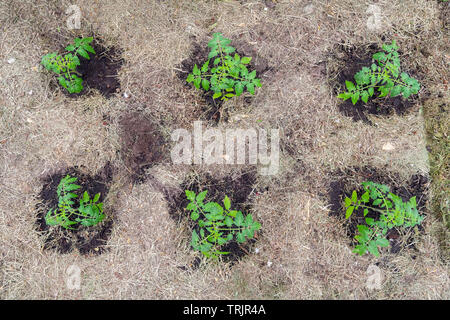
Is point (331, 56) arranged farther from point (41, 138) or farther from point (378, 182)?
point (41, 138)

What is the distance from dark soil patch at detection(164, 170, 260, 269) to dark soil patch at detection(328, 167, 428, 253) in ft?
2.56

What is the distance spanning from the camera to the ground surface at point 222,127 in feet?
8.93

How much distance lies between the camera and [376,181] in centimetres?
272

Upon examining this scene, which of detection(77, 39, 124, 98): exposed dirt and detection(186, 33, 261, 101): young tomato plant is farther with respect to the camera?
detection(77, 39, 124, 98): exposed dirt

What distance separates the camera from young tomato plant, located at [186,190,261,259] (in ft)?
8.24

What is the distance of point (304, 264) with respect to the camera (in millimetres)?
2713

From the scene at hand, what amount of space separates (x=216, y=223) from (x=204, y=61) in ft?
5.01

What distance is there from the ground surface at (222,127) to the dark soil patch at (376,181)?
0.05 metres

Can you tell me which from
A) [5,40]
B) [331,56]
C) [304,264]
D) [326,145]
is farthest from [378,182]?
[5,40]

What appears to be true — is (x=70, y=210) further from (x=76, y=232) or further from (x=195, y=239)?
(x=195, y=239)

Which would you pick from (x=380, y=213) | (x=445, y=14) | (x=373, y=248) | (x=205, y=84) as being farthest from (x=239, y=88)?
(x=445, y=14)

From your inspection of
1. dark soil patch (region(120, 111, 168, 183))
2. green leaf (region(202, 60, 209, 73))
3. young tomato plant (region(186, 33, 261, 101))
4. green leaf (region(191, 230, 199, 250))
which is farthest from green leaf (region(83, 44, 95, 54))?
green leaf (region(191, 230, 199, 250))

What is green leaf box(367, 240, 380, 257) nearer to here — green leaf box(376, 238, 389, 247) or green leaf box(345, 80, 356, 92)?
green leaf box(376, 238, 389, 247)
